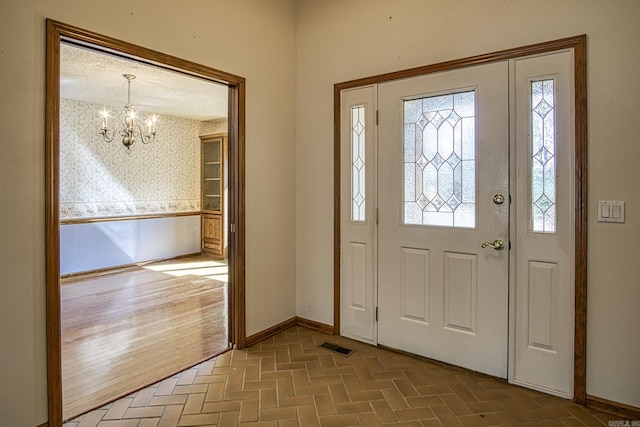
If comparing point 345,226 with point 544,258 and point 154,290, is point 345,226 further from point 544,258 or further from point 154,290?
point 154,290

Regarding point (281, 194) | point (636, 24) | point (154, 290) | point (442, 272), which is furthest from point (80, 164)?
point (636, 24)

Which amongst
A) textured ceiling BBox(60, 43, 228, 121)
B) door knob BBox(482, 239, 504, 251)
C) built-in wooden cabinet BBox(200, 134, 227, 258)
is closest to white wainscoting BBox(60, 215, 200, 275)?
built-in wooden cabinet BBox(200, 134, 227, 258)

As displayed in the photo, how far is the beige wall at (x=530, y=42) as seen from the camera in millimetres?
2096

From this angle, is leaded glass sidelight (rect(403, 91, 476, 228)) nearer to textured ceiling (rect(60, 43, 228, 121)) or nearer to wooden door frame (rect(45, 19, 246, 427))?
wooden door frame (rect(45, 19, 246, 427))

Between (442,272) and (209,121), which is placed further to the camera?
(209,121)

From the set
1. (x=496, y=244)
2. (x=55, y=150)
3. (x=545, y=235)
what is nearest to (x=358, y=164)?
(x=496, y=244)

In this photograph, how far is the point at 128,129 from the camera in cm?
531

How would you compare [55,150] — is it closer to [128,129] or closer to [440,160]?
[440,160]

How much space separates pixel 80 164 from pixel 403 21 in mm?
5329

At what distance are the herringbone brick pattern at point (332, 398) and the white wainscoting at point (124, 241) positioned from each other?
4.12 m

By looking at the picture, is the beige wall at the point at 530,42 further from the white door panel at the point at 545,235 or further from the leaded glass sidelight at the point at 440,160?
the leaded glass sidelight at the point at 440,160

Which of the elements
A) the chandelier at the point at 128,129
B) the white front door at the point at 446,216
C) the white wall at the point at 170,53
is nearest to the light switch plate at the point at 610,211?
the white front door at the point at 446,216

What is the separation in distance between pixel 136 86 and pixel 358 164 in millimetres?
3611

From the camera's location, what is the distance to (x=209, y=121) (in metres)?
7.63
